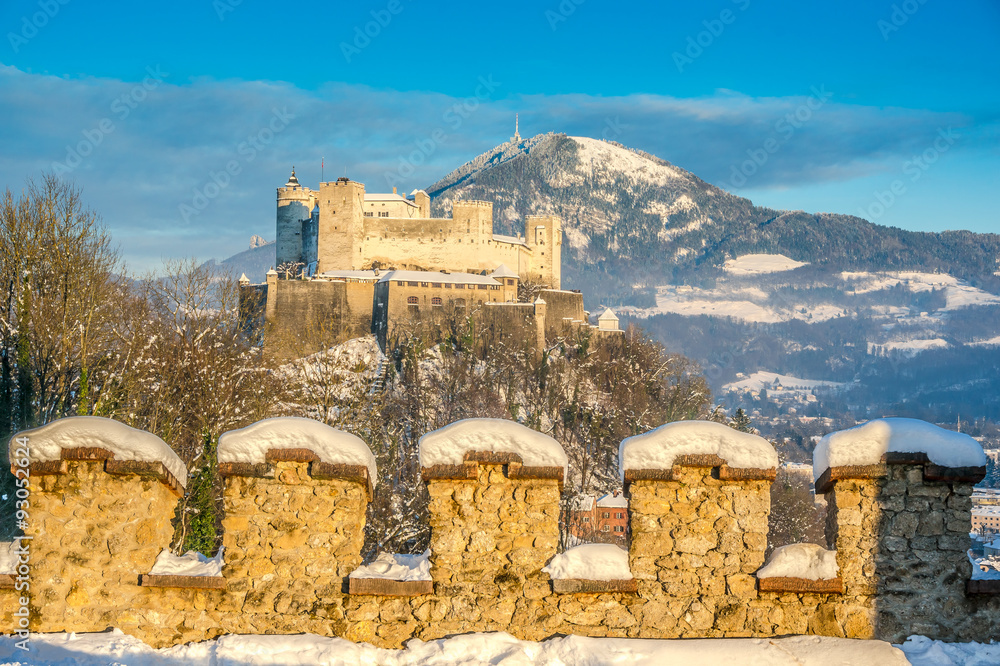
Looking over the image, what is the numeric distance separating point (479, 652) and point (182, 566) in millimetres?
2079

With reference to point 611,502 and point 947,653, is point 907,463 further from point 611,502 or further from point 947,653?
point 611,502

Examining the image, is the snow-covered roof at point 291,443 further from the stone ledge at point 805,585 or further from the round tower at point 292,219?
the round tower at point 292,219

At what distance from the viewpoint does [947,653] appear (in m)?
6.07

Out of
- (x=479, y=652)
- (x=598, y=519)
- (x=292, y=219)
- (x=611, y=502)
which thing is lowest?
(x=598, y=519)

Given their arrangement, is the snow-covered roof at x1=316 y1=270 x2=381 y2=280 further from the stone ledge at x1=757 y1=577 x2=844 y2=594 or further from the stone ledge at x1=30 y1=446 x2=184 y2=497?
the stone ledge at x1=757 y1=577 x2=844 y2=594

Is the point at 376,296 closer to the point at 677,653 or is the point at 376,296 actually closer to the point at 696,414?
the point at 696,414

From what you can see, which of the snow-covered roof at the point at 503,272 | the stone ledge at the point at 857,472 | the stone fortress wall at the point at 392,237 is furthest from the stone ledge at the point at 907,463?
the stone fortress wall at the point at 392,237

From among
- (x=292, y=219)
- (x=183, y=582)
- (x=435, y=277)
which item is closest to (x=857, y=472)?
(x=183, y=582)

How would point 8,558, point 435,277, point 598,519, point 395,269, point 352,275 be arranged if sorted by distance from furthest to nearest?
point 395,269 → point 352,275 → point 435,277 → point 598,519 → point 8,558

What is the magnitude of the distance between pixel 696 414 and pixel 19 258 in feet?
151

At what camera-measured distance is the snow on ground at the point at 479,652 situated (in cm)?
605

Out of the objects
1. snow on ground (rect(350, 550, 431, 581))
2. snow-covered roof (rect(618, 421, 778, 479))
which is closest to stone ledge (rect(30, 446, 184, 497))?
snow on ground (rect(350, 550, 431, 581))

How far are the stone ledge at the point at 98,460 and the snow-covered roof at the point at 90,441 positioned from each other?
0.8 inches

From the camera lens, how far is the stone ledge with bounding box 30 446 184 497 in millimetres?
6422
